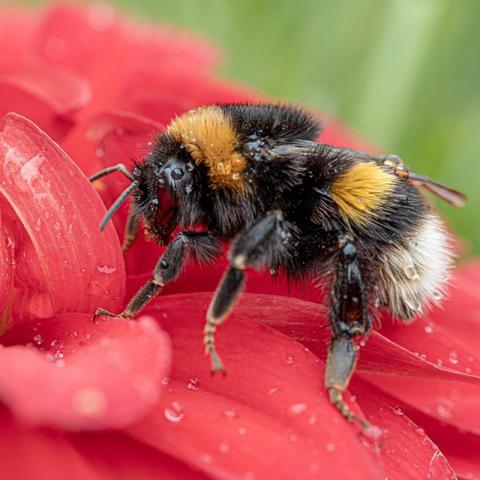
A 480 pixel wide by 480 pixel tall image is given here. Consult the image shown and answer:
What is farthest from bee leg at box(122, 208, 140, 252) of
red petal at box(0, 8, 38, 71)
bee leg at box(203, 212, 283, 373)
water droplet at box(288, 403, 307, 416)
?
red petal at box(0, 8, 38, 71)

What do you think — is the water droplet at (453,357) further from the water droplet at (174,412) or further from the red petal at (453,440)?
the water droplet at (174,412)

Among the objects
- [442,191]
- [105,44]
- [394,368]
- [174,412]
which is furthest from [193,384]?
[105,44]

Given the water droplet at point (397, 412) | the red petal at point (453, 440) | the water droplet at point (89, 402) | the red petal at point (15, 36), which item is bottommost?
the red petal at point (453, 440)

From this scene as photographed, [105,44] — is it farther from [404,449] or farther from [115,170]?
[404,449]

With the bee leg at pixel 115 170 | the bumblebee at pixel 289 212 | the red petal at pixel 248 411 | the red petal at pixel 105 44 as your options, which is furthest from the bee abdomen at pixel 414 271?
the red petal at pixel 105 44

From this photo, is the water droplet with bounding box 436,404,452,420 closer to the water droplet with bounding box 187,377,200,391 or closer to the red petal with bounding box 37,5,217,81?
the water droplet with bounding box 187,377,200,391

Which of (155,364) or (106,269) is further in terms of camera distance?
(106,269)
